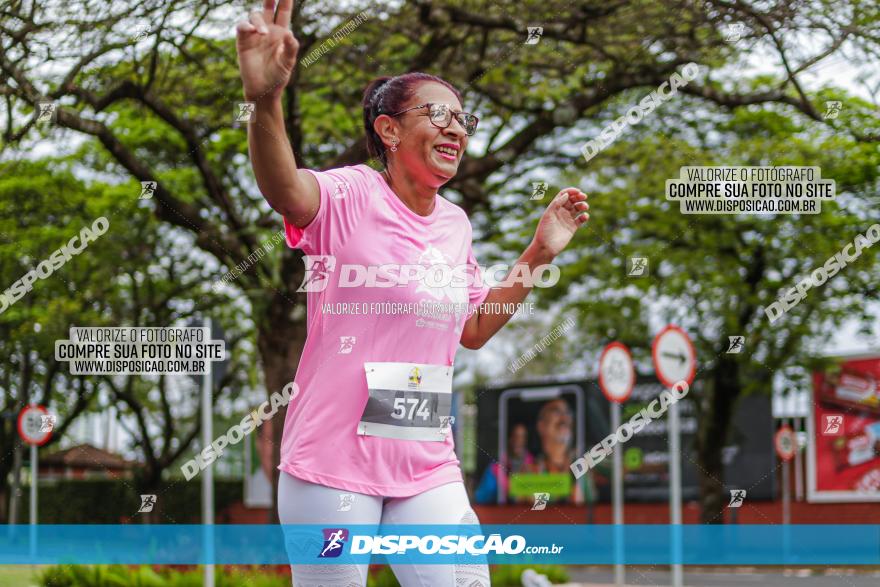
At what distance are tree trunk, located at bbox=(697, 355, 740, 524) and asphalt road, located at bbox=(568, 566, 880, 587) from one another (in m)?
1.02

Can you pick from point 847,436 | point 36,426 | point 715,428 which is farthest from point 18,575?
point 847,436

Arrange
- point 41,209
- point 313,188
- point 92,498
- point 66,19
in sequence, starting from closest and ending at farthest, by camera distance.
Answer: point 313,188 < point 66,19 < point 41,209 < point 92,498

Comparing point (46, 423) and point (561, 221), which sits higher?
point (561, 221)

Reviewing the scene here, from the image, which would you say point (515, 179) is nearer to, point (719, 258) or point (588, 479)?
point (719, 258)

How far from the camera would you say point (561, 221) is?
10.1ft

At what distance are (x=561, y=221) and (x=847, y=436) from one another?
15775 millimetres

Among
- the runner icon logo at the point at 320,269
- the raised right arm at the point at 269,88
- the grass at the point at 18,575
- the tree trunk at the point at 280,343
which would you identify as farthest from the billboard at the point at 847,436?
the raised right arm at the point at 269,88

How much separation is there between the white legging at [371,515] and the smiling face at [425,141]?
824 millimetres

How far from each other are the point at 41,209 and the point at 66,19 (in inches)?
236

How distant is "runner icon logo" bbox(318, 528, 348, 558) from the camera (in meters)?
2.51

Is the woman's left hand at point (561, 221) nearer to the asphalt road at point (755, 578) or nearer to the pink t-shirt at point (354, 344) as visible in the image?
the pink t-shirt at point (354, 344)

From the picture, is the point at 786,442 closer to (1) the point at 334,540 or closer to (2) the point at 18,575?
(2) the point at 18,575

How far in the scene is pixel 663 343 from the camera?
7910 millimetres

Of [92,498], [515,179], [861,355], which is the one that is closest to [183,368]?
[515,179]
